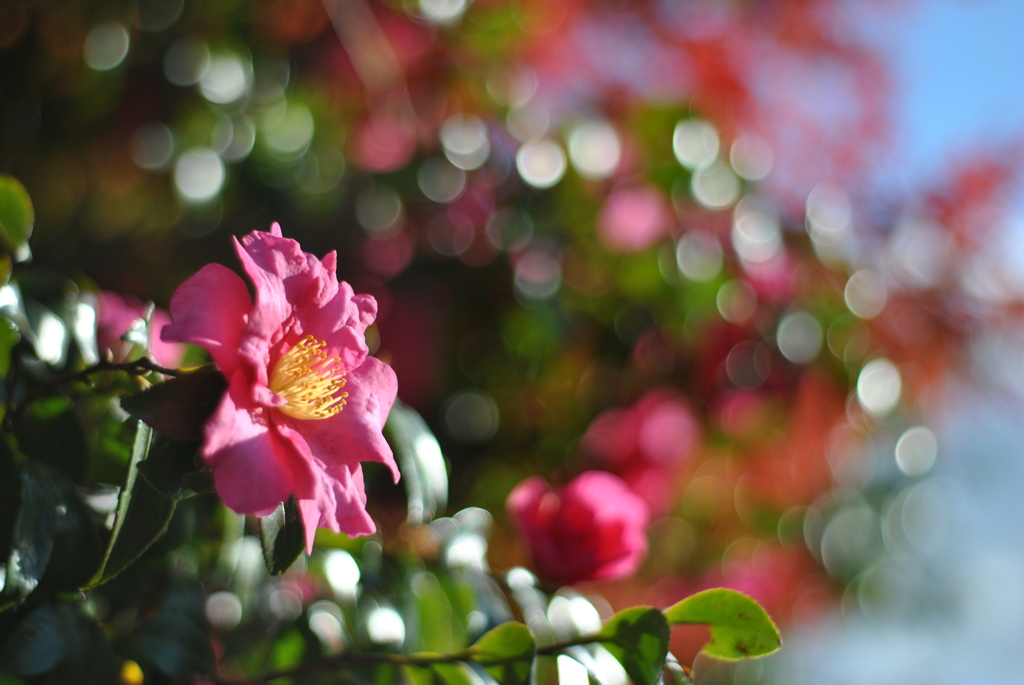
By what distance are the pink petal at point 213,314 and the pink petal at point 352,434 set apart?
0.05 m

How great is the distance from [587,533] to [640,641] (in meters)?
0.17

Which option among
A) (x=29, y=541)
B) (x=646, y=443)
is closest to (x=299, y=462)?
(x=29, y=541)

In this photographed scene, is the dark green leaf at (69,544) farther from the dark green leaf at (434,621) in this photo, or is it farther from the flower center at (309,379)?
the dark green leaf at (434,621)

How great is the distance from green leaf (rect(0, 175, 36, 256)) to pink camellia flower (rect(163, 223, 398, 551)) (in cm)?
19

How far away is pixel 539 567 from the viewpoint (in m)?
0.58

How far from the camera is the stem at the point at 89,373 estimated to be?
0.33 meters

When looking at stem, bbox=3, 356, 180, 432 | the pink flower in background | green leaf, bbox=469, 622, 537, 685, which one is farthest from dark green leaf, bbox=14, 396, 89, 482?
the pink flower in background

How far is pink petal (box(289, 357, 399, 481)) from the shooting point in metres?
0.35

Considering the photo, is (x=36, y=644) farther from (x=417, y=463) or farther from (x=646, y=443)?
(x=646, y=443)

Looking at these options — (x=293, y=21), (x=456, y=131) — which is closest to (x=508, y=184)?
(x=456, y=131)

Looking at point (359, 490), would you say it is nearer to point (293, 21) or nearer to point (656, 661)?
point (656, 661)

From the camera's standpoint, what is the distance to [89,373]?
1.16 feet

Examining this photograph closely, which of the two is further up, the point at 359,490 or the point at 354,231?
the point at 359,490

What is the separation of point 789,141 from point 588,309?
1026 mm
